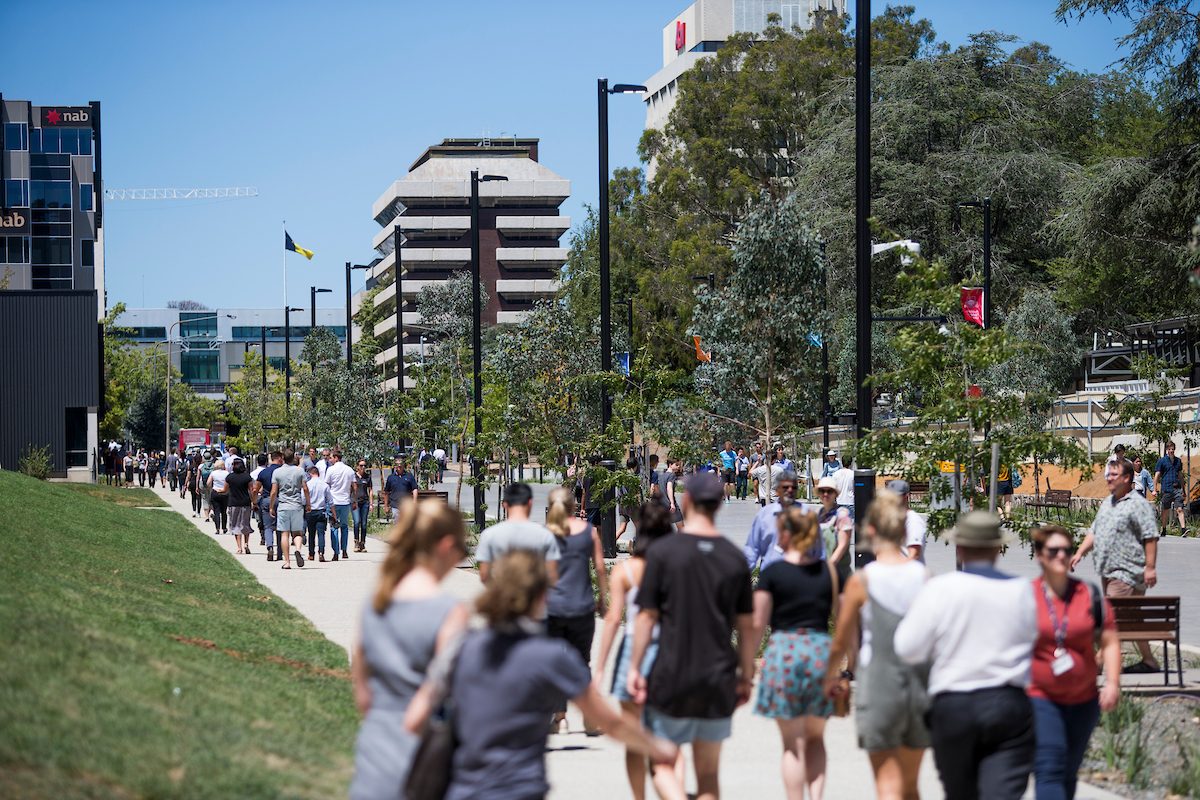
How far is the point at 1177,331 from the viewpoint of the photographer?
49.3 metres

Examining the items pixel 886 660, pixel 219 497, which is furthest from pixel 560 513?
pixel 219 497

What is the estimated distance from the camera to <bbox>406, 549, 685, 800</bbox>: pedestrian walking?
4859mm

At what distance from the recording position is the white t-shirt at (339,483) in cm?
2417

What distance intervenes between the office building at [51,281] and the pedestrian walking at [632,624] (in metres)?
51.9

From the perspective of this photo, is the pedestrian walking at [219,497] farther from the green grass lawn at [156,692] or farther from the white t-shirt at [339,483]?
the green grass lawn at [156,692]

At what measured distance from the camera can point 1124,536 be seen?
11.7m

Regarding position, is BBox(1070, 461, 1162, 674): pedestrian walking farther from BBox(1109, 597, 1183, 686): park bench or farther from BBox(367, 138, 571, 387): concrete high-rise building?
BBox(367, 138, 571, 387): concrete high-rise building

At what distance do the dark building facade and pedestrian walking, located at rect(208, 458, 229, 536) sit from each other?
26946 mm

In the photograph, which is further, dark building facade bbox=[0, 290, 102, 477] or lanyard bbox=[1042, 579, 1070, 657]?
dark building facade bbox=[0, 290, 102, 477]

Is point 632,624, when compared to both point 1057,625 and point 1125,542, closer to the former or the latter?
point 1057,625

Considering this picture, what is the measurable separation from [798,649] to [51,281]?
9337cm

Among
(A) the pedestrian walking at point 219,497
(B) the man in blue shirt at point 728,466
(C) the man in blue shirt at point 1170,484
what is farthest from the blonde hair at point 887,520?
(B) the man in blue shirt at point 728,466

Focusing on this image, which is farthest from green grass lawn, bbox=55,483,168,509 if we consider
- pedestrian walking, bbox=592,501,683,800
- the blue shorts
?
the blue shorts

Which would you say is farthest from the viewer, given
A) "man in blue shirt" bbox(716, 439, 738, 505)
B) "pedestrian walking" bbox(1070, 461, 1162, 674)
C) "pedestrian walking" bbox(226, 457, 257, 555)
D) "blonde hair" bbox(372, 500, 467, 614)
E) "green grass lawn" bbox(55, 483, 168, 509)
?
"man in blue shirt" bbox(716, 439, 738, 505)
